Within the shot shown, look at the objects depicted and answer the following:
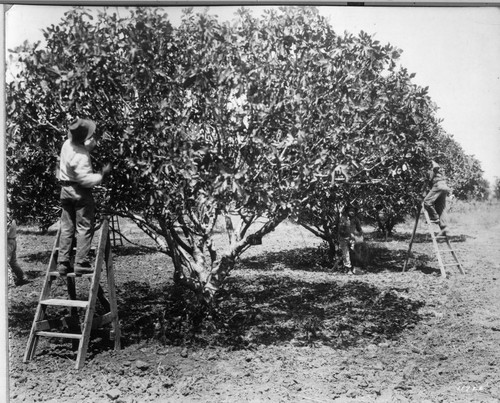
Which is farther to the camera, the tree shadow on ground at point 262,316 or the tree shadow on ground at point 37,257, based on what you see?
the tree shadow on ground at point 262,316

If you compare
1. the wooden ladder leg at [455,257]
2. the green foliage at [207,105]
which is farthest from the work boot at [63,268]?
the wooden ladder leg at [455,257]

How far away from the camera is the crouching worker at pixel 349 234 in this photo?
6.64 meters

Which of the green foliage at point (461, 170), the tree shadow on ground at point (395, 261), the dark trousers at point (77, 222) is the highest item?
the green foliage at point (461, 170)

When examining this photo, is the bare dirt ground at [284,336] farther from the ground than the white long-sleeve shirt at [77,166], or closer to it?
closer to it

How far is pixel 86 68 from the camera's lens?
4121 millimetres

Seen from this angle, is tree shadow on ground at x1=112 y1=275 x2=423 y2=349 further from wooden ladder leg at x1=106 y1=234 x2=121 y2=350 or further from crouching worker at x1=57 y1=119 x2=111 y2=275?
crouching worker at x1=57 y1=119 x2=111 y2=275

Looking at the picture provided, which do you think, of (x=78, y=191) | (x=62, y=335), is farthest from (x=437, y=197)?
(x=62, y=335)

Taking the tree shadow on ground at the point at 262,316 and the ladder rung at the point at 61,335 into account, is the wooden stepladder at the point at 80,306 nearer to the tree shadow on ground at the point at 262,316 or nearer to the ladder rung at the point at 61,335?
the ladder rung at the point at 61,335

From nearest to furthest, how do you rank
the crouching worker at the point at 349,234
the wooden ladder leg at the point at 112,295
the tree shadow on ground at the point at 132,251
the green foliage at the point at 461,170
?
the wooden ladder leg at the point at 112,295 < the green foliage at the point at 461,170 < the tree shadow on ground at the point at 132,251 < the crouching worker at the point at 349,234

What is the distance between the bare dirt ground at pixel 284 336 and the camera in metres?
4.34

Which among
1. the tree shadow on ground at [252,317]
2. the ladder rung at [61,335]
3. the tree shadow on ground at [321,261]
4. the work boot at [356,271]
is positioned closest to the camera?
the ladder rung at [61,335]

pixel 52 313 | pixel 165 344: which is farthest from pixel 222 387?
pixel 52 313

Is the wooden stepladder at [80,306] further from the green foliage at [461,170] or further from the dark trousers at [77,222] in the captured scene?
the green foliage at [461,170]

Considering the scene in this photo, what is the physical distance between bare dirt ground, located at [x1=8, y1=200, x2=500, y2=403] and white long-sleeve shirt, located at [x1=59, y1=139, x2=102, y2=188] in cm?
107
